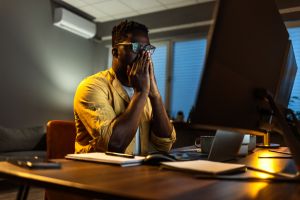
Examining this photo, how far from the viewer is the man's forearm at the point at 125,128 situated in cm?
115

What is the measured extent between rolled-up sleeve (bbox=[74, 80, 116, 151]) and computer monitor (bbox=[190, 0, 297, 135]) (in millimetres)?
555

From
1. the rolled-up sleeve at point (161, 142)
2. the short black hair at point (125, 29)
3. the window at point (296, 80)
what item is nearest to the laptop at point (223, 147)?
the rolled-up sleeve at point (161, 142)

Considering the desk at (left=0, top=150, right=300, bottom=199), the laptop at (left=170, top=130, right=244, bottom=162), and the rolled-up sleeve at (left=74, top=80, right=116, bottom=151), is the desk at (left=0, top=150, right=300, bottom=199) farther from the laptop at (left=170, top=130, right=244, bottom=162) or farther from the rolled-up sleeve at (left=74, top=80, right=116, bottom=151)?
the rolled-up sleeve at (left=74, top=80, right=116, bottom=151)

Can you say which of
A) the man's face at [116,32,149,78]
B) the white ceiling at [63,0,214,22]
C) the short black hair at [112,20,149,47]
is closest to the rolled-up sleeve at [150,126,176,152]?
the man's face at [116,32,149,78]

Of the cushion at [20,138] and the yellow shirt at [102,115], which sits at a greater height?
the yellow shirt at [102,115]

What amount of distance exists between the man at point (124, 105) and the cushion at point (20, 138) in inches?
110

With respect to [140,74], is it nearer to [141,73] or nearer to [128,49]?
[141,73]

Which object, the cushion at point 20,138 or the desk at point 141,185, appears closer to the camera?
the desk at point 141,185

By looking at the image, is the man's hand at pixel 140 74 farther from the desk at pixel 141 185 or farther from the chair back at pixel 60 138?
the desk at pixel 141 185

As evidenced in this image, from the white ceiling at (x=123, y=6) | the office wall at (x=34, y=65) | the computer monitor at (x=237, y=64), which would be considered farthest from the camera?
the white ceiling at (x=123, y=6)

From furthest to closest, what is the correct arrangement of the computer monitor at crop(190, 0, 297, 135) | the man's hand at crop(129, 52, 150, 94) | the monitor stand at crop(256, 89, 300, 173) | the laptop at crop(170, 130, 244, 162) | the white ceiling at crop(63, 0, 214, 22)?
the white ceiling at crop(63, 0, 214, 22)
the man's hand at crop(129, 52, 150, 94)
the laptop at crop(170, 130, 244, 162)
the monitor stand at crop(256, 89, 300, 173)
the computer monitor at crop(190, 0, 297, 135)

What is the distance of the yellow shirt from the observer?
3.81 ft

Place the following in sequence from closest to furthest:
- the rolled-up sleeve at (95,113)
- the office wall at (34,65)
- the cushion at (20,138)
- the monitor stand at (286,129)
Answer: the monitor stand at (286,129)
the rolled-up sleeve at (95,113)
the cushion at (20,138)
the office wall at (34,65)

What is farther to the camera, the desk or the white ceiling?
the white ceiling
